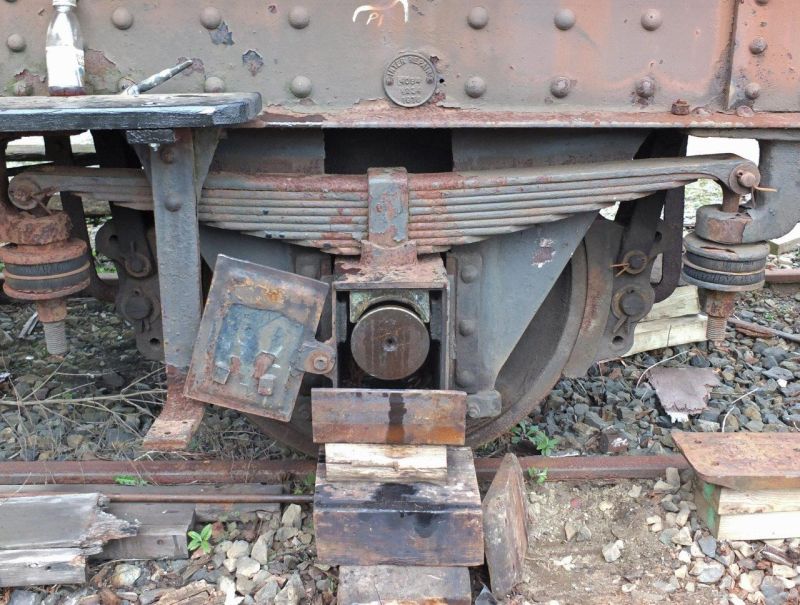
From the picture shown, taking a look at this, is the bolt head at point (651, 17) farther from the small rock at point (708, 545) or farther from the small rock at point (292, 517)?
the small rock at point (292, 517)

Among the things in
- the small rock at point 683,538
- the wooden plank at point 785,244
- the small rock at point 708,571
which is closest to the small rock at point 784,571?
the small rock at point 708,571

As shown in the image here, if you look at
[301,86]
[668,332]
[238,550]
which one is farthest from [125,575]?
[668,332]

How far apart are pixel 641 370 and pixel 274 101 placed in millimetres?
2659

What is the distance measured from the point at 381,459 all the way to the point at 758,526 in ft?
4.46

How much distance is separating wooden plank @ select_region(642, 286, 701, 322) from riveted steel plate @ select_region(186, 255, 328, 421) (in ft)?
8.37

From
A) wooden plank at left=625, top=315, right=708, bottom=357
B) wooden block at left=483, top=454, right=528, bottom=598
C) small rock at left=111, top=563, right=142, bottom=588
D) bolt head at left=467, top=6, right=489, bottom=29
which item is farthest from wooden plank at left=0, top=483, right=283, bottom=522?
wooden plank at left=625, top=315, right=708, bottom=357

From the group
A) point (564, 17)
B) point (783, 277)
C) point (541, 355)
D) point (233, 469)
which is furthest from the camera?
point (783, 277)

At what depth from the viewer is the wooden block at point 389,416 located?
237 centimetres

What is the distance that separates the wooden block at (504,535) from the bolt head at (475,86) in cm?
127

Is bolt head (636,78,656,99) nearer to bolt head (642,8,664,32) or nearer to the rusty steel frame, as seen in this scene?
bolt head (642,8,664,32)

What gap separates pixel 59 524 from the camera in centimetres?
258

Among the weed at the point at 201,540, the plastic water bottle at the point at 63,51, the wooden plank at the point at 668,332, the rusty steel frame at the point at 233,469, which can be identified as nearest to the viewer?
the plastic water bottle at the point at 63,51

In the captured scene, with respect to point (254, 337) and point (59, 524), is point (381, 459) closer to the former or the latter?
point (254, 337)

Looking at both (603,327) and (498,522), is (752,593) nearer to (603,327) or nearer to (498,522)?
(498,522)
